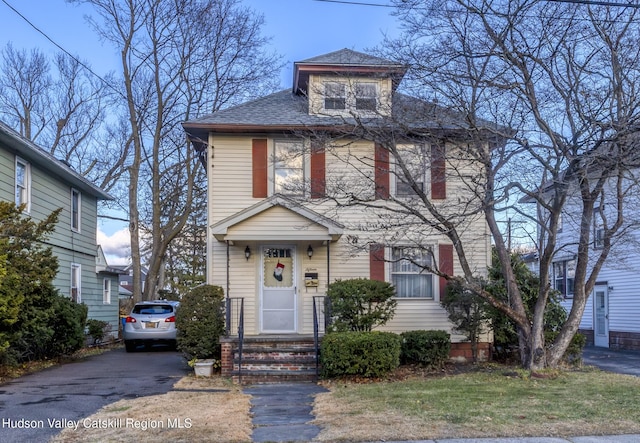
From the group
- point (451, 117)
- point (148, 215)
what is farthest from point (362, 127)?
point (148, 215)

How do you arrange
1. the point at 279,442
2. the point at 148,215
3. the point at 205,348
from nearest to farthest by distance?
the point at 279,442
the point at 205,348
the point at 148,215

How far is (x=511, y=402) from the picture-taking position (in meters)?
8.91

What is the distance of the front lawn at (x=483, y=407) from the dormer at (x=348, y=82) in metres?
5.07

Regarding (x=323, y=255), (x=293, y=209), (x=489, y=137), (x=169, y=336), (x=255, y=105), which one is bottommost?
(x=169, y=336)

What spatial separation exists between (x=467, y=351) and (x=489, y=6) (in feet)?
25.2

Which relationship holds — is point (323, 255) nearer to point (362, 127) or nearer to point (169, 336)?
point (362, 127)

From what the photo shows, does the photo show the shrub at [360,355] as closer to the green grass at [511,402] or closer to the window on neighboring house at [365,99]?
the green grass at [511,402]

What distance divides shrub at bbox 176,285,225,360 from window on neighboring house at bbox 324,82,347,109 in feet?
15.7

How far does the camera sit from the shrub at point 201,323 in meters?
13.4

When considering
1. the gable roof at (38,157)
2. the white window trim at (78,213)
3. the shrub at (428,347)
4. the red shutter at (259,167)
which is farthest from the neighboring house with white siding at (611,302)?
the white window trim at (78,213)

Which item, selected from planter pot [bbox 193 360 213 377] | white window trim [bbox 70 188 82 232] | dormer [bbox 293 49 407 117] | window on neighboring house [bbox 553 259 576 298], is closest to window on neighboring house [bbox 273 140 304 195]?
dormer [bbox 293 49 407 117]

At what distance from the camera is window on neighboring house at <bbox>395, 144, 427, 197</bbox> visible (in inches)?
493

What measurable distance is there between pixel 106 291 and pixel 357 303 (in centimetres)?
1471

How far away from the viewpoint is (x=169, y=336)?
63.0ft
